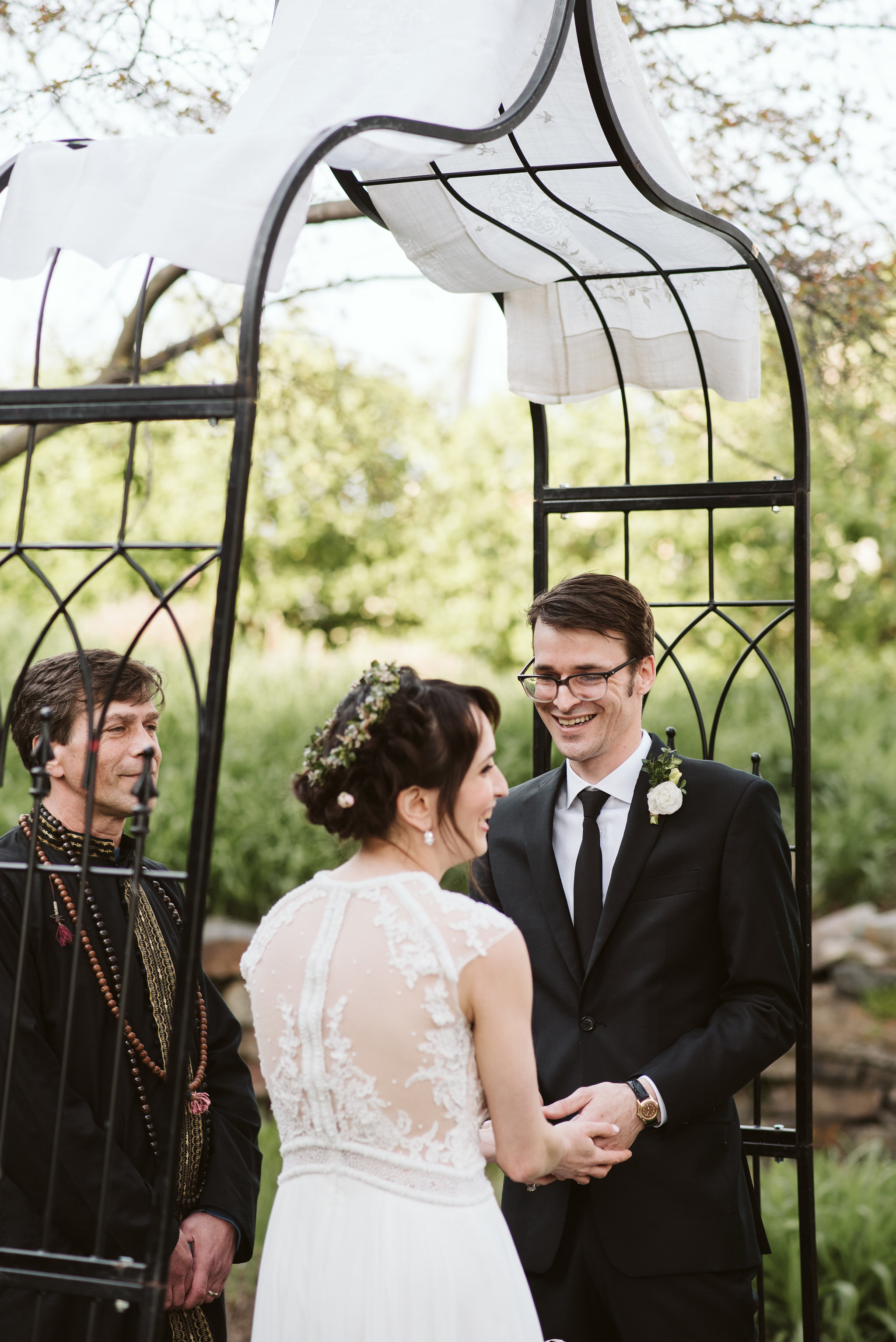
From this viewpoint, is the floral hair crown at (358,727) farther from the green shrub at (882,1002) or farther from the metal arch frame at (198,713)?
the green shrub at (882,1002)

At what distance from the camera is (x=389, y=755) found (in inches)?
78.6

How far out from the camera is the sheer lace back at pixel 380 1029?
1.87 m

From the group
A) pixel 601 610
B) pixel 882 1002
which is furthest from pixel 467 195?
pixel 882 1002

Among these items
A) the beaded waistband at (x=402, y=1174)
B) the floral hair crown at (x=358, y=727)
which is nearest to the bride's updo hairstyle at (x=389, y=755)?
the floral hair crown at (x=358, y=727)

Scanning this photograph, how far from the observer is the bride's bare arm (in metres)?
1.88

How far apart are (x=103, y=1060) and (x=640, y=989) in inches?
42.1

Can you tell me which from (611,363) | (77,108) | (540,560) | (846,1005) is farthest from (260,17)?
(846,1005)

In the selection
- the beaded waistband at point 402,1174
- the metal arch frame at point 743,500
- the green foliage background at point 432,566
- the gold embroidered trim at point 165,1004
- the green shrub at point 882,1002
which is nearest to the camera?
the beaded waistband at point 402,1174

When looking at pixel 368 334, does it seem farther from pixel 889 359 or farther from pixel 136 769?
pixel 136 769

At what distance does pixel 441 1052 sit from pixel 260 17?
3.61 m

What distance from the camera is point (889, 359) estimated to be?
470 centimetres

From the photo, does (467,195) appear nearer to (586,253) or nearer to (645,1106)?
(586,253)

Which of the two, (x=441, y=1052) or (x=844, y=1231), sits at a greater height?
(x=441, y=1052)

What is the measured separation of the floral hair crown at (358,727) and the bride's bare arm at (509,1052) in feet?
1.15
